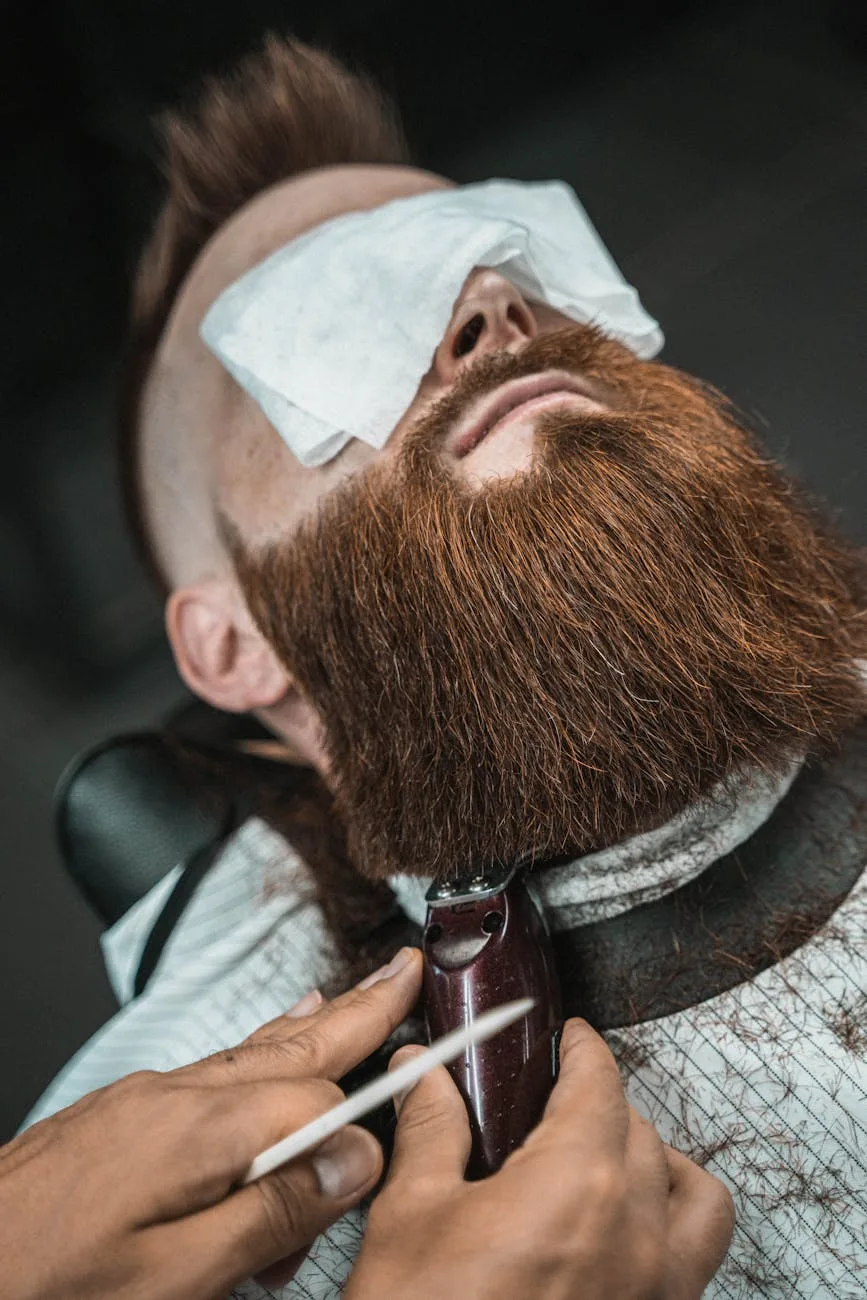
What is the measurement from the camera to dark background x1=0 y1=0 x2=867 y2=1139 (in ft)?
4.98

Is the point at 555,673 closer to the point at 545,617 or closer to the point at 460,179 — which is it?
the point at 545,617

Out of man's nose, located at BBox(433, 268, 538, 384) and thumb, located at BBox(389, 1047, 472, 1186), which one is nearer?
thumb, located at BBox(389, 1047, 472, 1186)

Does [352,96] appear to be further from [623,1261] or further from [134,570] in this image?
[623,1261]

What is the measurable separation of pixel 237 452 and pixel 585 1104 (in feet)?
1.97

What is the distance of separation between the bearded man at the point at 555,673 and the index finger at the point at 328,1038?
0.12 m

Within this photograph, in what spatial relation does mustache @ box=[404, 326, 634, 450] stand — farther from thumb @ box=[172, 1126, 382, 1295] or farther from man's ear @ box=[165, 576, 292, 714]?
thumb @ box=[172, 1126, 382, 1295]

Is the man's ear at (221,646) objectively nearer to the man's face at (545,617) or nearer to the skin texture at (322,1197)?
the man's face at (545,617)

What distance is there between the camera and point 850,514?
1.50 metres

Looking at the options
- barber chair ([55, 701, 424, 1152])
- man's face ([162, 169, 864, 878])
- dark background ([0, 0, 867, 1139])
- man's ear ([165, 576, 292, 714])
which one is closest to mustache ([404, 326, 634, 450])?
man's face ([162, 169, 864, 878])

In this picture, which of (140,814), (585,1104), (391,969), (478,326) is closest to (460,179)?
(478,326)

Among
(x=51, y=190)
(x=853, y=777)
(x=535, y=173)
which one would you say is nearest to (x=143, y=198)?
(x=51, y=190)

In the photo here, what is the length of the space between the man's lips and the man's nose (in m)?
0.05

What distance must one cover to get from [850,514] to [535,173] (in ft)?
2.22

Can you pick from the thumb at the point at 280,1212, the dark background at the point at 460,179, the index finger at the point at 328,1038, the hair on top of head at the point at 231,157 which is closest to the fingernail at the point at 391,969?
the index finger at the point at 328,1038
